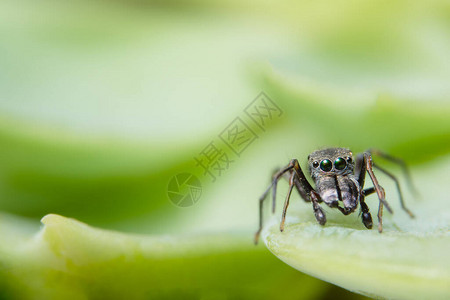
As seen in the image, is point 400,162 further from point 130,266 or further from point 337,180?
point 130,266

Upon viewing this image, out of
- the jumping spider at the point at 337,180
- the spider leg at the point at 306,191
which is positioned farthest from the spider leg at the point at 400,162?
the spider leg at the point at 306,191

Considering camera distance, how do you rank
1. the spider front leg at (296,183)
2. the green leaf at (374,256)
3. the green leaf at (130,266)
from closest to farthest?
the green leaf at (374,256) → the green leaf at (130,266) → the spider front leg at (296,183)

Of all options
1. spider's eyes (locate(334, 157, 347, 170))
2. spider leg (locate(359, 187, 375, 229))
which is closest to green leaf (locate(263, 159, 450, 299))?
spider leg (locate(359, 187, 375, 229))

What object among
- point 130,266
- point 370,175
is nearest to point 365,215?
point 370,175

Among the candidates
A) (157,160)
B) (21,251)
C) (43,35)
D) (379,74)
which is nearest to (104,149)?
(157,160)

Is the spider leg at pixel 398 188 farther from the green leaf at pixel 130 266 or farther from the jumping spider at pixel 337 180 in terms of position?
the green leaf at pixel 130 266

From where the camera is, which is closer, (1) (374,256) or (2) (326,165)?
(1) (374,256)

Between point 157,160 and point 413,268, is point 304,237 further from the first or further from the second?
point 157,160
